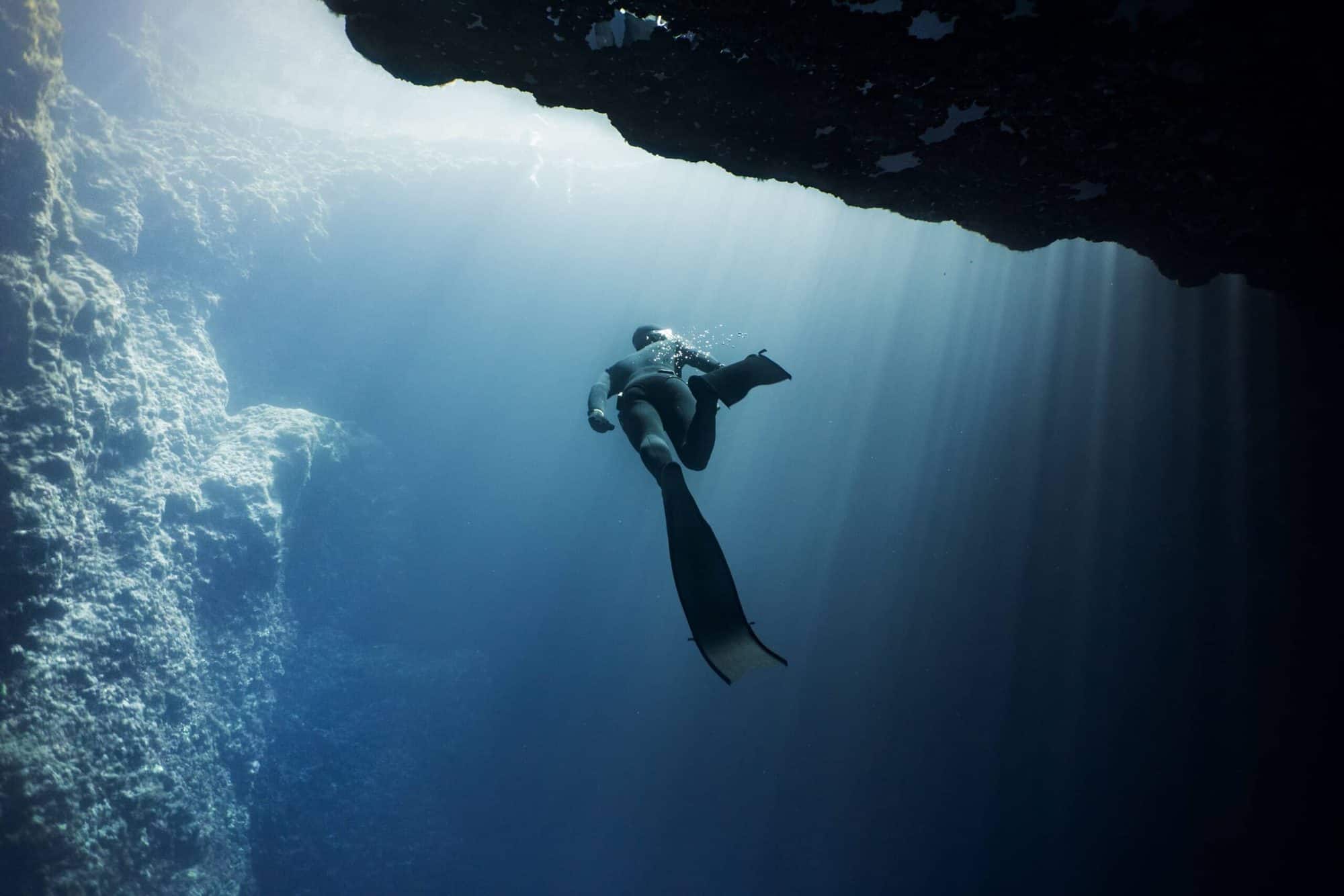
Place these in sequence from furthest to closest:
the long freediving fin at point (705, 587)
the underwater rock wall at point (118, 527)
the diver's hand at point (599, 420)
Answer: the underwater rock wall at point (118, 527) < the diver's hand at point (599, 420) < the long freediving fin at point (705, 587)

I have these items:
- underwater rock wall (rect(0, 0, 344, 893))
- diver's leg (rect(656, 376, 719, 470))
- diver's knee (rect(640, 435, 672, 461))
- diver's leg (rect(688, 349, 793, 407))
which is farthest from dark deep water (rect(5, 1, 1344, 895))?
diver's knee (rect(640, 435, 672, 461))

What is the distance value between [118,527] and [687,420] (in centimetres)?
1972

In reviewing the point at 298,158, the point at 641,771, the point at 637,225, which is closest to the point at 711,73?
the point at 641,771

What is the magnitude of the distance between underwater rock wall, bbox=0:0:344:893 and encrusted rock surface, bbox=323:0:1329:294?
15855 mm

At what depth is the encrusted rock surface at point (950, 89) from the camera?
97.6 inches

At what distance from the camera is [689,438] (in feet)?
13.1

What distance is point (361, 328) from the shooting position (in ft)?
117

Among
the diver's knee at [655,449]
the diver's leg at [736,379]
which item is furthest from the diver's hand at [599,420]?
the diver's leg at [736,379]

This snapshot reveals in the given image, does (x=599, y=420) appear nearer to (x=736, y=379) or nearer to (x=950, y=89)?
(x=736, y=379)

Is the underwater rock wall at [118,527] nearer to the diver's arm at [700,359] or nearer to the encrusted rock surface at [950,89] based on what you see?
the diver's arm at [700,359]

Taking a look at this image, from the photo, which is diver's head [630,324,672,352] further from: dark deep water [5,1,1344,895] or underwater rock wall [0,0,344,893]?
underwater rock wall [0,0,344,893]

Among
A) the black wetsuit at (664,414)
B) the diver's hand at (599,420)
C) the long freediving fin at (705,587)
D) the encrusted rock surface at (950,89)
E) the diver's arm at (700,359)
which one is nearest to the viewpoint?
the encrusted rock surface at (950,89)

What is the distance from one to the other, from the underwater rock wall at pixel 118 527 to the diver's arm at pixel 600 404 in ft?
49.2

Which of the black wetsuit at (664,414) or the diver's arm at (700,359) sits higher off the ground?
the diver's arm at (700,359)
